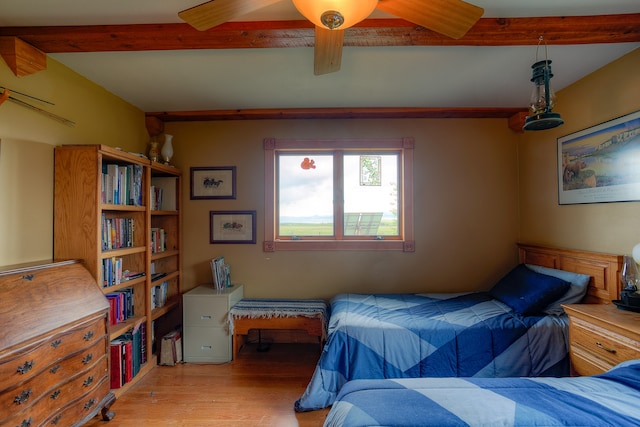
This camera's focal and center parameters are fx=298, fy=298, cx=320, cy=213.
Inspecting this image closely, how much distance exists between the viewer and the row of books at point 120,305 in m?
2.29

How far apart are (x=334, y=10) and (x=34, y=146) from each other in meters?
2.09

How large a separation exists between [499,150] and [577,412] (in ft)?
8.95

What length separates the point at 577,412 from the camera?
3.41 feet

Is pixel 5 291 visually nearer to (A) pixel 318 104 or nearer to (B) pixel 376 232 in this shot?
(A) pixel 318 104

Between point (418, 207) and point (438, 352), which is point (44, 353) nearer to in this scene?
point (438, 352)

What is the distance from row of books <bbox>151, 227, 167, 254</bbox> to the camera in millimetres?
2830

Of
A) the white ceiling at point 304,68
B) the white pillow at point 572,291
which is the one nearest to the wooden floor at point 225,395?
the white pillow at point 572,291

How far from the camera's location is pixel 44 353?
4.93 ft

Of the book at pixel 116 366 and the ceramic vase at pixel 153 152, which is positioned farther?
the ceramic vase at pixel 153 152

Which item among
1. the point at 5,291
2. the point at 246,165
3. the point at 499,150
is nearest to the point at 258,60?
the point at 246,165

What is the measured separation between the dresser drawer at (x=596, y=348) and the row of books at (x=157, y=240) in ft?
11.0

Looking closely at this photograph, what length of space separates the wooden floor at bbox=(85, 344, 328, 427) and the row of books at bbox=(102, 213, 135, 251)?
1.14 meters

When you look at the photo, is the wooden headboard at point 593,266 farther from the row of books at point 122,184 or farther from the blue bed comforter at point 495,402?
the row of books at point 122,184

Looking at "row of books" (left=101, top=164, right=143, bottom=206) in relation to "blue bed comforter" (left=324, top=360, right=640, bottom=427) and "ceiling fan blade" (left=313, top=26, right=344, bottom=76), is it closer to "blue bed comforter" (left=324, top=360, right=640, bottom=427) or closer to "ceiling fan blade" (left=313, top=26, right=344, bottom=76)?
"ceiling fan blade" (left=313, top=26, right=344, bottom=76)
